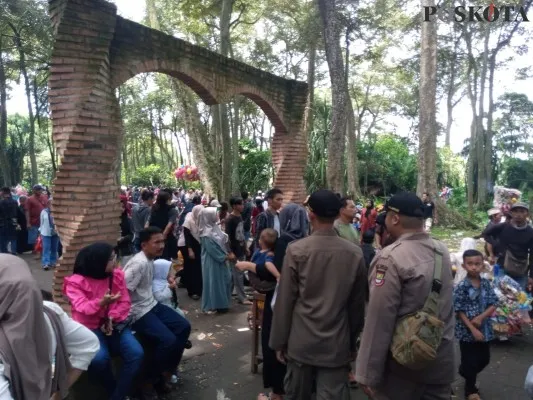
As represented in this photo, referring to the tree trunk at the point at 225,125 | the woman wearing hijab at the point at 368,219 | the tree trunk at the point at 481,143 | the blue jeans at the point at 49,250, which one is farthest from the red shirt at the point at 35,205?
the tree trunk at the point at 481,143

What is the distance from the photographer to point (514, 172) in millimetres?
24828

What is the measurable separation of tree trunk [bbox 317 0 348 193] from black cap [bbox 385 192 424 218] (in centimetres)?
737

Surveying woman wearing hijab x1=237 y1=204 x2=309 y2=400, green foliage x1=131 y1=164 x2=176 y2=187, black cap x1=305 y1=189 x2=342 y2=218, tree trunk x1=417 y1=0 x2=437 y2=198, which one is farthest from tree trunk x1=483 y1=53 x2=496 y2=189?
black cap x1=305 y1=189 x2=342 y2=218

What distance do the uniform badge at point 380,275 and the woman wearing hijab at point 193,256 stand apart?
13.8 feet

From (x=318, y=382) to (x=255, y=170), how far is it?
62.3 ft

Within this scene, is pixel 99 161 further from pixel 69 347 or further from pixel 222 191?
pixel 222 191

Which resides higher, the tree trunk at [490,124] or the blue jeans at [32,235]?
the tree trunk at [490,124]

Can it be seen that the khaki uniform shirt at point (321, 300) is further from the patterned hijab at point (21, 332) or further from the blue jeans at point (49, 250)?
the blue jeans at point (49, 250)

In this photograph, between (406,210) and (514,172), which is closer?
(406,210)

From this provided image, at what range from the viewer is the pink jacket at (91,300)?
3.12 metres

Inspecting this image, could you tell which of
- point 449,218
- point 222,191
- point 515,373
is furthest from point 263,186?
point 515,373

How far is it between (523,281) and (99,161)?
5.15 metres

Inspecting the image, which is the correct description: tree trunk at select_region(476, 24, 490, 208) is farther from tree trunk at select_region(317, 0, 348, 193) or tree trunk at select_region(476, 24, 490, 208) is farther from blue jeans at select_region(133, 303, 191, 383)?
blue jeans at select_region(133, 303, 191, 383)

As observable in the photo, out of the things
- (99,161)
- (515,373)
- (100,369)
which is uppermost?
(99,161)
